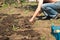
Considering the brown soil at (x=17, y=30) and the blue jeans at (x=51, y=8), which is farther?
the blue jeans at (x=51, y=8)

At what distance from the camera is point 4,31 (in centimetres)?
694

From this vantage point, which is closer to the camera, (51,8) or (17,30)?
(17,30)

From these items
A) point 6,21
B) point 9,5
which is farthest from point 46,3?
point 9,5

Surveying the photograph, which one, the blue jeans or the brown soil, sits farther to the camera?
the blue jeans

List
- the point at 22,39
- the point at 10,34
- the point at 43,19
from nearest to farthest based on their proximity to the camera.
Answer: the point at 22,39 → the point at 10,34 → the point at 43,19

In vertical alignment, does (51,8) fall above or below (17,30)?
above

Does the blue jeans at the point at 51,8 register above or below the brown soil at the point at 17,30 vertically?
above

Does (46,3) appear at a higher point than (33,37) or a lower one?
higher

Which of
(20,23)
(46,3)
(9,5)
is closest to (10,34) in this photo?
(20,23)

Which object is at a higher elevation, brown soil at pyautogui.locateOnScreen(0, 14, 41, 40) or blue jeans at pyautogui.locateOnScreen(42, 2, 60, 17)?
blue jeans at pyautogui.locateOnScreen(42, 2, 60, 17)

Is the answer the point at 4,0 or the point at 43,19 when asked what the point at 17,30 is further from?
the point at 4,0

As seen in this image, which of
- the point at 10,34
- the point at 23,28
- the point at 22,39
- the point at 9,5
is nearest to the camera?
the point at 22,39

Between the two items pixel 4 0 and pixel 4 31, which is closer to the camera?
pixel 4 31

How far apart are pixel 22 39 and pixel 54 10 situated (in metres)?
2.23
